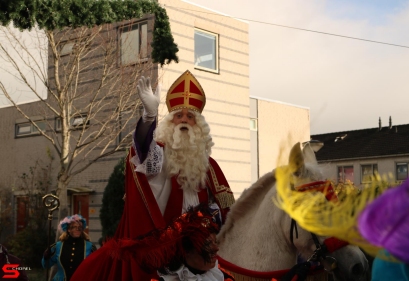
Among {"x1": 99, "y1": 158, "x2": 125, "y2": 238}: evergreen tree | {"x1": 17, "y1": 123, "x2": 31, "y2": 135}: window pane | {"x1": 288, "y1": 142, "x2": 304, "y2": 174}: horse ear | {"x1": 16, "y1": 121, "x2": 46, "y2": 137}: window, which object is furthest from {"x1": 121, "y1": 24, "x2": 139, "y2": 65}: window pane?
{"x1": 288, "y1": 142, "x2": 304, "y2": 174}: horse ear

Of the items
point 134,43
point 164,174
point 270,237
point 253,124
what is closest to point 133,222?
point 164,174

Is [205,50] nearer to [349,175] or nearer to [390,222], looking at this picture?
[349,175]

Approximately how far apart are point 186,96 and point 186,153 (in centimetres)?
57

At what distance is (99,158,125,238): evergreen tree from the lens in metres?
14.8

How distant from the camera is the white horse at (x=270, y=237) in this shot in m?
3.60

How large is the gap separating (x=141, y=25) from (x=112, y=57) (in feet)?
7.56

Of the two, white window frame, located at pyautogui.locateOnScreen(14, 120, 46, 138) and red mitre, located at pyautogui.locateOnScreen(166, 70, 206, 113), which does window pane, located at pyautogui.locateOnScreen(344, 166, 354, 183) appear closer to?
red mitre, located at pyautogui.locateOnScreen(166, 70, 206, 113)

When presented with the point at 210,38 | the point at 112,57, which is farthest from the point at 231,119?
the point at 112,57

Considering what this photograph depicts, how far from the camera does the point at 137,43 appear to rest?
15.1m

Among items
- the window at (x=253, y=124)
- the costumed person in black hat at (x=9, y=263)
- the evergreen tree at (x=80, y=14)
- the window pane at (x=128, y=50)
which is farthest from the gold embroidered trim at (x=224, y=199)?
the window at (x=253, y=124)

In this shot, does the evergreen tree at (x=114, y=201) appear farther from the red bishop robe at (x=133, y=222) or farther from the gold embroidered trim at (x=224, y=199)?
the red bishop robe at (x=133, y=222)

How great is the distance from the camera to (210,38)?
1800 cm

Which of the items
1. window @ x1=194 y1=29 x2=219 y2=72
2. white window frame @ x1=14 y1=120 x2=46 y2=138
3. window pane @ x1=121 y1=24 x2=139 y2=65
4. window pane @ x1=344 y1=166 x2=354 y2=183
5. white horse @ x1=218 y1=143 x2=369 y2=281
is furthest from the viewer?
white window frame @ x1=14 y1=120 x2=46 y2=138

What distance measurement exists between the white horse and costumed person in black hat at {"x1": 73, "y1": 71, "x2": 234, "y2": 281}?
0.91ft
